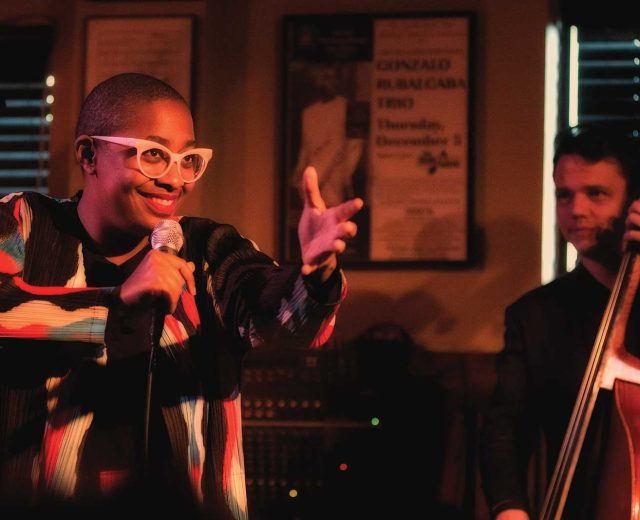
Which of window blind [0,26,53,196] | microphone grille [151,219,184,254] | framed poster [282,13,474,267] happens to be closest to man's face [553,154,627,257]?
framed poster [282,13,474,267]

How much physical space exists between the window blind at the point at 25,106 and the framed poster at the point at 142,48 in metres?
0.27

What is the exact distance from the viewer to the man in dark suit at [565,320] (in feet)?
8.02

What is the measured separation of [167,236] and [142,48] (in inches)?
83.0

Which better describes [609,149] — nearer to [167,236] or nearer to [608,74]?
[608,74]

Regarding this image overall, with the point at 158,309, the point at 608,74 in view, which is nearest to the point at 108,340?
the point at 158,309

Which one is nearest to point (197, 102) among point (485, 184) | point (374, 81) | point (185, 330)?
point (374, 81)

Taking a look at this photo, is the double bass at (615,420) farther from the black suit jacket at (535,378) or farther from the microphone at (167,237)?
the microphone at (167,237)

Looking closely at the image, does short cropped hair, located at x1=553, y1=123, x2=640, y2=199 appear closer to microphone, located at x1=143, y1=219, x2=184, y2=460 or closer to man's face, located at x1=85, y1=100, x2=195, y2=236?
man's face, located at x1=85, y1=100, x2=195, y2=236

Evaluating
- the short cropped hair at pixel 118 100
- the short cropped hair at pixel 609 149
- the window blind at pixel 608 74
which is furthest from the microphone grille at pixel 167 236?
the window blind at pixel 608 74

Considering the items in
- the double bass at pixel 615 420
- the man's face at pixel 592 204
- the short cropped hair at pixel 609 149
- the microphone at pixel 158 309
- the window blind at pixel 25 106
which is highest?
the window blind at pixel 25 106

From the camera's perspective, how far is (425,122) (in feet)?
11.2

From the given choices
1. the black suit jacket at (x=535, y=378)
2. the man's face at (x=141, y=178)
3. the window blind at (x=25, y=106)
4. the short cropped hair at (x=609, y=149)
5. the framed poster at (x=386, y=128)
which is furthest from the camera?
the window blind at (x=25, y=106)

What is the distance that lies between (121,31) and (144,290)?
2346 millimetres

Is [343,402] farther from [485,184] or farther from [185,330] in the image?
[185,330]
